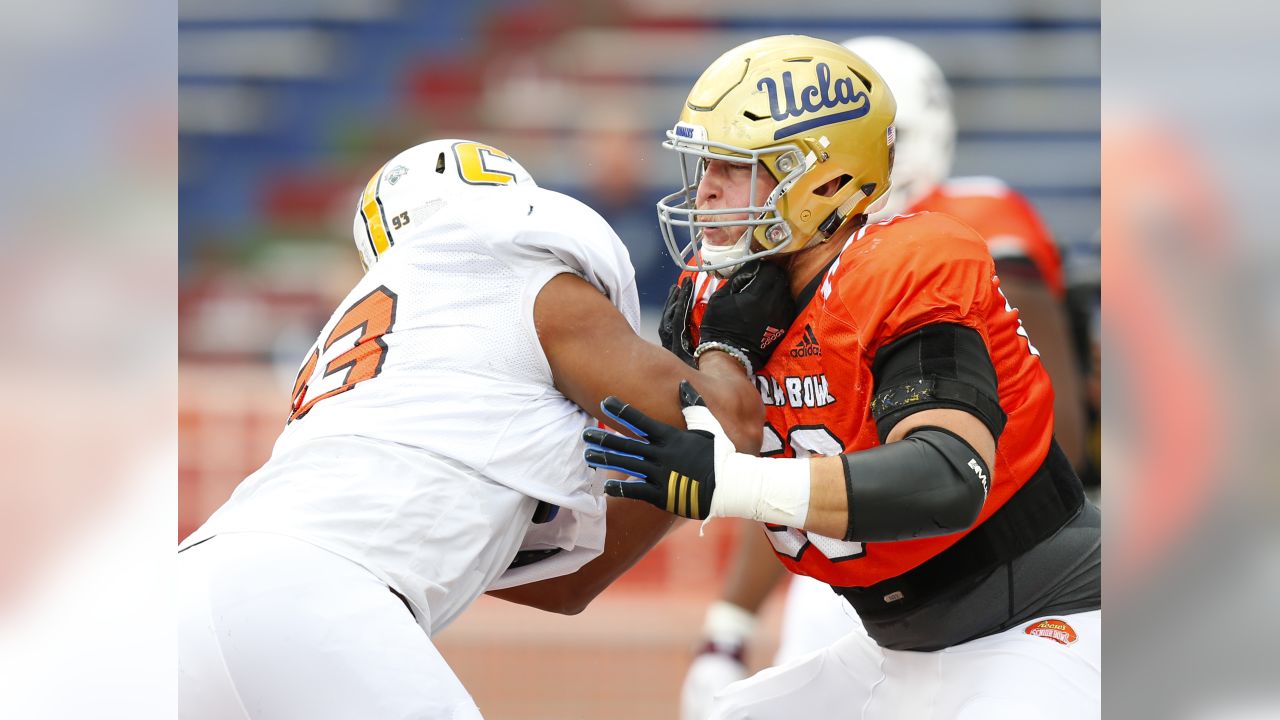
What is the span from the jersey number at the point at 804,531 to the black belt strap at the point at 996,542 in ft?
0.38

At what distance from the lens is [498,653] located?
652 centimetres

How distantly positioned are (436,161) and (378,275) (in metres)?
0.28

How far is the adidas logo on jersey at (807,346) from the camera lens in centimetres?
219

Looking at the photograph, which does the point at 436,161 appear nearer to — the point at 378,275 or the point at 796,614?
the point at 378,275

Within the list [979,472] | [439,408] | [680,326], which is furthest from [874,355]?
[439,408]

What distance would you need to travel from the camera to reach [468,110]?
8.75 meters

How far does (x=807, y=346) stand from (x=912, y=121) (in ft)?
7.73

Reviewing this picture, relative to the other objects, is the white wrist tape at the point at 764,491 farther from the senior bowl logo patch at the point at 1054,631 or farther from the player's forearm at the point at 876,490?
the senior bowl logo patch at the point at 1054,631

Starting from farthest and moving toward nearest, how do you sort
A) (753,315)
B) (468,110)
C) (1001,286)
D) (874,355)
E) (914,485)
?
1. (468,110)
2. (1001,286)
3. (753,315)
4. (874,355)
5. (914,485)

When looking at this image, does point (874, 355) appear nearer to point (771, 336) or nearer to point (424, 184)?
point (771, 336)

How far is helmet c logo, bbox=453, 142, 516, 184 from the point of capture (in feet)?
7.87

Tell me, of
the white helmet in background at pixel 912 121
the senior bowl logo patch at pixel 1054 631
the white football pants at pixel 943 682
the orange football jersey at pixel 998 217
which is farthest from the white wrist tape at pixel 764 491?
the white helmet in background at pixel 912 121

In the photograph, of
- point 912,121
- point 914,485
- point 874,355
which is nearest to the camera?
point 914,485
